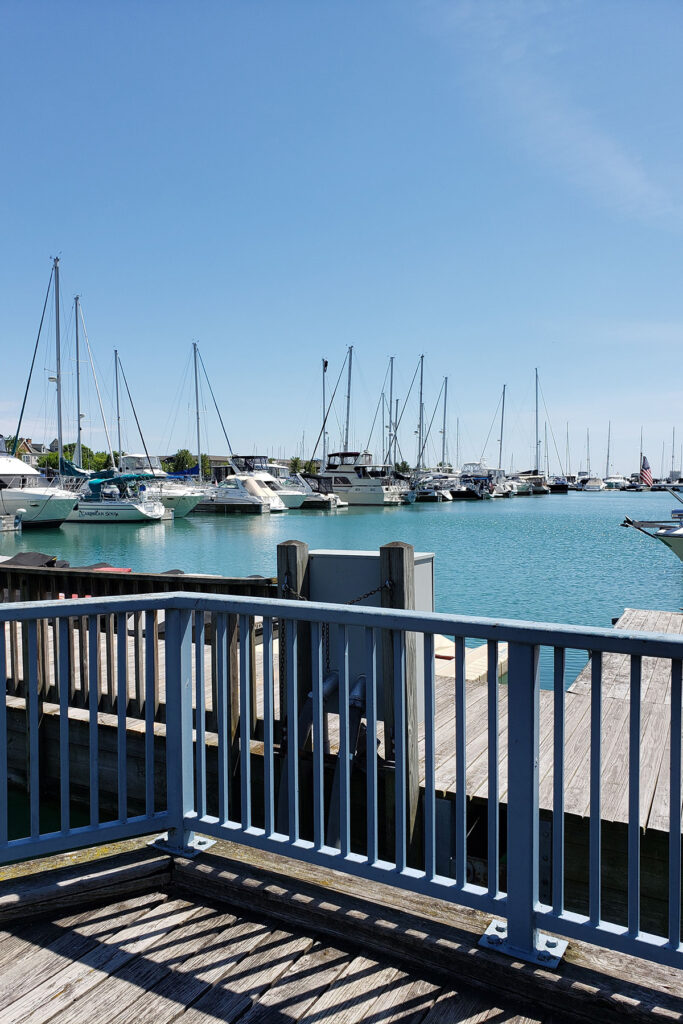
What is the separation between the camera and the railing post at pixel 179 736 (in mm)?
2697

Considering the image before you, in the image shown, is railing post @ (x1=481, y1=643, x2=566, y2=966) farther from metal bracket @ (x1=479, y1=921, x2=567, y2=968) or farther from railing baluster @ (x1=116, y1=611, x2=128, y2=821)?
railing baluster @ (x1=116, y1=611, x2=128, y2=821)

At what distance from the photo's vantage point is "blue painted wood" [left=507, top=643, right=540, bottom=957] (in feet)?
6.71

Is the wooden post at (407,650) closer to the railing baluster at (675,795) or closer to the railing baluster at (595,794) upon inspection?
the railing baluster at (595,794)

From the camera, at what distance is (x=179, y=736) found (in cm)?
271

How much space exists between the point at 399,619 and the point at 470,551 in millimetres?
29759

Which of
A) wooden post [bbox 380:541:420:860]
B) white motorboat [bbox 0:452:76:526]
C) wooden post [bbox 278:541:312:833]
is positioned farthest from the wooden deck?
white motorboat [bbox 0:452:76:526]

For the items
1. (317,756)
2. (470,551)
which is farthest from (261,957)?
(470,551)

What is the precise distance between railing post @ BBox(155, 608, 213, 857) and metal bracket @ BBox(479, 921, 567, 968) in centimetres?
122

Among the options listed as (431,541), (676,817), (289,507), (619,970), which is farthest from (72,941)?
(289,507)

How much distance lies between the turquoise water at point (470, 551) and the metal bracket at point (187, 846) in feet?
43.0

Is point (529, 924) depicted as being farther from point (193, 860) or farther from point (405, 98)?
point (405, 98)

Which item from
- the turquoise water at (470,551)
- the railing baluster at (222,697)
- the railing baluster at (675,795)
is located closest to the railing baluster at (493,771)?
the railing baluster at (675,795)

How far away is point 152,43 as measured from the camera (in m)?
10.9

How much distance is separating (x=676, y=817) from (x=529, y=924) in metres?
0.59
